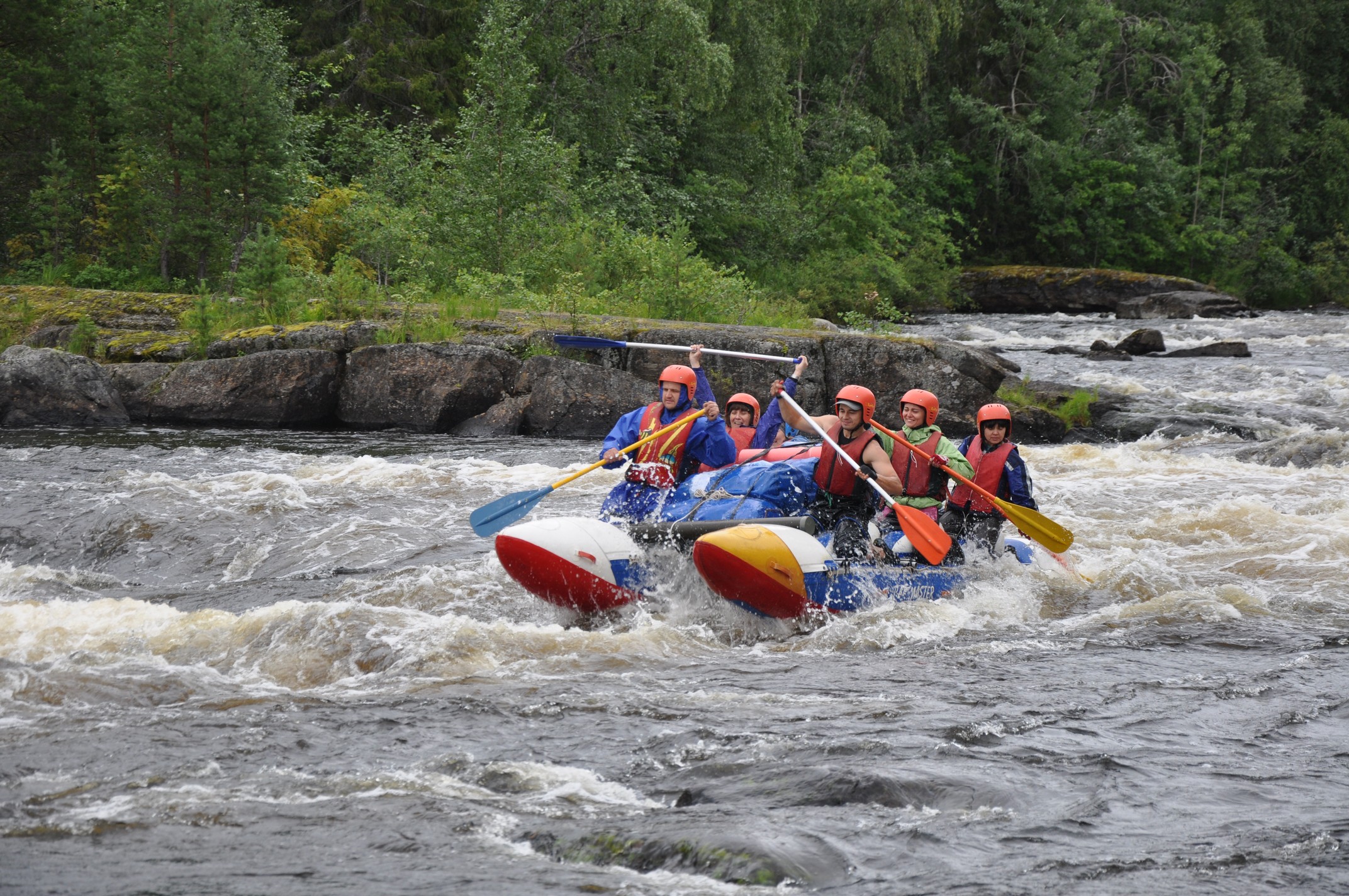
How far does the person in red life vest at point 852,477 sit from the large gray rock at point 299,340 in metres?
7.40

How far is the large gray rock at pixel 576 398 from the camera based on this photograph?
12414 millimetres

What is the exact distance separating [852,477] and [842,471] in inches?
2.6

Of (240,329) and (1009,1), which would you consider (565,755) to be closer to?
(240,329)

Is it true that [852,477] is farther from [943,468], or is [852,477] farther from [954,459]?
[954,459]

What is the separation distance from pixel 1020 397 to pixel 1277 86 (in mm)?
25774

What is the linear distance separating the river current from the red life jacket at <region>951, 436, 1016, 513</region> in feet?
1.30

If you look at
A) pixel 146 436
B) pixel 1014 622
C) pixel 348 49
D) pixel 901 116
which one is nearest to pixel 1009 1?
pixel 901 116

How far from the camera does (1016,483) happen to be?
22.6 ft

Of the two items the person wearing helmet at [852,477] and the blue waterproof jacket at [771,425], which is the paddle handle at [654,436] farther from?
the blue waterproof jacket at [771,425]

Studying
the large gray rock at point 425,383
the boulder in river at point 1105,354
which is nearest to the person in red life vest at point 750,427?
the large gray rock at point 425,383

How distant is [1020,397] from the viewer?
13203 mm

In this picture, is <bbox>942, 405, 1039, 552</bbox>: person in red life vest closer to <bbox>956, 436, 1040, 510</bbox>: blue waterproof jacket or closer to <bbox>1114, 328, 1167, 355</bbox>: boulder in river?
<bbox>956, 436, 1040, 510</bbox>: blue waterproof jacket

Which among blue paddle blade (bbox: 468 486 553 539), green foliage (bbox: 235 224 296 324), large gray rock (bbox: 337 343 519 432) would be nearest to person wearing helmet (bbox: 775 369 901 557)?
blue paddle blade (bbox: 468 486 553 539)

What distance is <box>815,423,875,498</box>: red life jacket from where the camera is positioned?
6.78 meters
